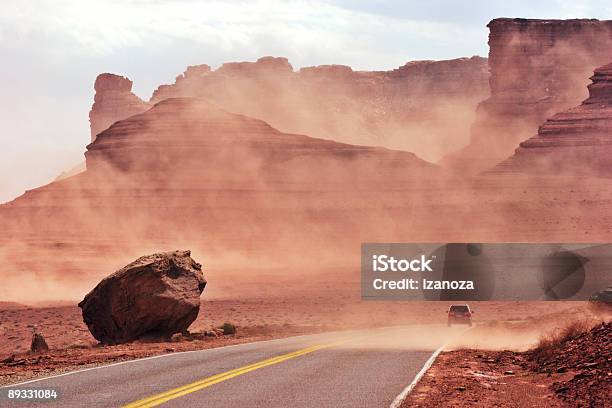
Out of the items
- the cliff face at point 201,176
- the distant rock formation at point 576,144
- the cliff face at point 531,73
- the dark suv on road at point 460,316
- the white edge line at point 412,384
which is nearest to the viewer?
the white edge line at point 412,384

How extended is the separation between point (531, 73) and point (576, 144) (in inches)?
1176

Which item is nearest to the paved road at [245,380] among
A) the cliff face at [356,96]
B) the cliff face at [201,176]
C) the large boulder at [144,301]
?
the large boulder at [144,301]

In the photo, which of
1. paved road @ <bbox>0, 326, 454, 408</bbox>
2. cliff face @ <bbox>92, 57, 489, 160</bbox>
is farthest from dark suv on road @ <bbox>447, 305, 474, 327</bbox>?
cliff face @ <bbox>92, 57, 489, 160</bbox>

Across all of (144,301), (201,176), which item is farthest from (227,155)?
(144,301)

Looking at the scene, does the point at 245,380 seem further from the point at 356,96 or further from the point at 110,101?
the point at 356,96

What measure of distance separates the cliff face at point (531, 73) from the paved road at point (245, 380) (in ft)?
315

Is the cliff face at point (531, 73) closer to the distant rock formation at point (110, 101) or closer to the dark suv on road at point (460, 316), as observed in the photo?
the distant rock formation at point (110, 101)

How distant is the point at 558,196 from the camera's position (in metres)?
80.2

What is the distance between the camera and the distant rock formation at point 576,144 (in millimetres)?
85438

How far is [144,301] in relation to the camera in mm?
27000

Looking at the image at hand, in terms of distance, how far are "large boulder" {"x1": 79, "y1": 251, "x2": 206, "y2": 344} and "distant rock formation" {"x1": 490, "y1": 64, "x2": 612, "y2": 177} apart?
62061mm

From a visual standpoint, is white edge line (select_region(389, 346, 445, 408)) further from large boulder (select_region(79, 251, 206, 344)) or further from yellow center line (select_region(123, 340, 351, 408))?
large boulder (select_region(79, 251, 206, 344))

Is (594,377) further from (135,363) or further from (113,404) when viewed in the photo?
(135,363)

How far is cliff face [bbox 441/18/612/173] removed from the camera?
114000mm
